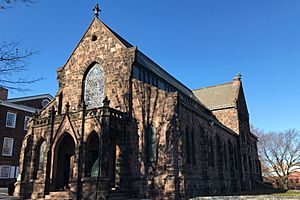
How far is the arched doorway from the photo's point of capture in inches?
829

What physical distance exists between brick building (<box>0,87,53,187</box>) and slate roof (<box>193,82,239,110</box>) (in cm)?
2589

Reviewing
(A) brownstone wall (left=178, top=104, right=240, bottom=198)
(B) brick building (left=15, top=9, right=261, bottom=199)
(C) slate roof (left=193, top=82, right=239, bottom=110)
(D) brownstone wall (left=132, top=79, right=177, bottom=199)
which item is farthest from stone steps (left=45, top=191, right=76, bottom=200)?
(C) slate roof (left=193, top=82, right=239, bottom=110)

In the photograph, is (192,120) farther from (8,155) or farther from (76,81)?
(8,155)

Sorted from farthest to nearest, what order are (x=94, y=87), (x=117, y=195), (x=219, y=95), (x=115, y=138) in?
(x=219, y=95)
(x=94, y=87)
(x=115, y=138)
(x=117, y=195)

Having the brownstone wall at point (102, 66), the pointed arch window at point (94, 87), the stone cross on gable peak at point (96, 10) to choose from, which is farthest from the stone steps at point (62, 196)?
the stone cross on gable peak at point (96, 10)

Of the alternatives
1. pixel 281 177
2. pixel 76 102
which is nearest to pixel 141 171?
pixel 76 102

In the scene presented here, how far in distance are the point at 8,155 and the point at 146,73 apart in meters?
22.7

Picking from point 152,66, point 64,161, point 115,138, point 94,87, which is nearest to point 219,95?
point 152,66

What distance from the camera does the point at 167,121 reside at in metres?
19.8

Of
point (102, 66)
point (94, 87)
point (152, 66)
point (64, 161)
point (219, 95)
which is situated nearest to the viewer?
point (64, 161)

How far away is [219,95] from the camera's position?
42188 mm

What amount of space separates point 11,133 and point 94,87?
18616 millimetres

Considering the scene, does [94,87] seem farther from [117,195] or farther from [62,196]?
[117,195]

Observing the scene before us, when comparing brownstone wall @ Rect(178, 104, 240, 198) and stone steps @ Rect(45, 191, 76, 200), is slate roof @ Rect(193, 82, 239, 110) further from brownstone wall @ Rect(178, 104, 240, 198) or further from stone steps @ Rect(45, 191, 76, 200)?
stone steps @ Rect(45, 191, 76, 200)
